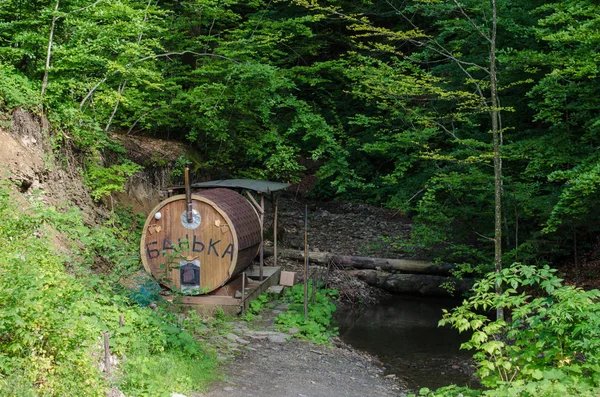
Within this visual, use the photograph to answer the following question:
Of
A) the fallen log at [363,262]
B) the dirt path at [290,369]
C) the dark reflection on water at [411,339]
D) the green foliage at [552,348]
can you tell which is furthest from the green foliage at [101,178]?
the green foliage at [552,348]

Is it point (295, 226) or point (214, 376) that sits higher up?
point (295, 226)

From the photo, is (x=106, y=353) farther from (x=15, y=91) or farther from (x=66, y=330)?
(x=15, y=91)

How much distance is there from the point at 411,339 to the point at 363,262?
177 inches

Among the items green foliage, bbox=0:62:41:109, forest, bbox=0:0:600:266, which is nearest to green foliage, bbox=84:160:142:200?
forest, bbox=0:0:600:266

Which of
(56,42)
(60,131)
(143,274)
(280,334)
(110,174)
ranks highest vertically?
(56,42)

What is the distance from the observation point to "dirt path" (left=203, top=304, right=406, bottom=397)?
29.1 ft

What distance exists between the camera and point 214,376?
8.78m

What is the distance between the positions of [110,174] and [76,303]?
683 centimetres

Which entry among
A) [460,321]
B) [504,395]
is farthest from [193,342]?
[504,395]

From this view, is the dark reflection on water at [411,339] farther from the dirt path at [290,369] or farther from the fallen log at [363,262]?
the fallen log at [363,262]

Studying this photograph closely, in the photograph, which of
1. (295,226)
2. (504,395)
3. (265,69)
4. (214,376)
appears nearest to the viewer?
(504,395)

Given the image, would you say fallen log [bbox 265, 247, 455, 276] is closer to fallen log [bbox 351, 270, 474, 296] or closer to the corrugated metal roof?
fallen log [bbox 351, 270, 474, 296]

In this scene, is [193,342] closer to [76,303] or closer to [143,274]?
[76,303]

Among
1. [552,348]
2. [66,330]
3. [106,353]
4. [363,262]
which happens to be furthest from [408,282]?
[66,330]
